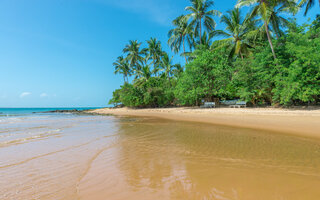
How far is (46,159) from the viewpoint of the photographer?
3.58m

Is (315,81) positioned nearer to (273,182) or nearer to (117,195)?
(273,182)

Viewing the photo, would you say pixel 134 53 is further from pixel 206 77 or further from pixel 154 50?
pixel 206 77

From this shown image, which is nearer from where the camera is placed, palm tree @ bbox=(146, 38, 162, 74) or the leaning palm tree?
the leaning palm tree

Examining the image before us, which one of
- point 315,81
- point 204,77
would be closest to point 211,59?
point 204,77

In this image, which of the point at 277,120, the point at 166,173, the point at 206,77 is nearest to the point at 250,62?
the point at 206,77

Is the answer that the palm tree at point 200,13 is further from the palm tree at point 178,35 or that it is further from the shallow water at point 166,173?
the shallow water at point 166,173

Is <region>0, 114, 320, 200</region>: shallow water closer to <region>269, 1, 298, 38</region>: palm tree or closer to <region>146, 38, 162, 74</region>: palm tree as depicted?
<region>269, 1, 298, 38</region>: palm tree

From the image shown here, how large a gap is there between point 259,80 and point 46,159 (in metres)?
17.2

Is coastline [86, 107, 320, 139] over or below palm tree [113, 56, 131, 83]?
below

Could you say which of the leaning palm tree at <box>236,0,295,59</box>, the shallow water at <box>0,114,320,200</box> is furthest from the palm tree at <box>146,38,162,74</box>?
the shallow water at <box>0,114,320,200</box>

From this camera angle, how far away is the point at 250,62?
15.9 m

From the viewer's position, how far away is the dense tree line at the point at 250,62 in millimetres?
11242

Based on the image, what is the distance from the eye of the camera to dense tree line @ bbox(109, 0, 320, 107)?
11.2 meters

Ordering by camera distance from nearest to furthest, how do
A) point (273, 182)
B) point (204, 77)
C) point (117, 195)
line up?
point (117, 195) → point (273, 182) → point (204, 77)
